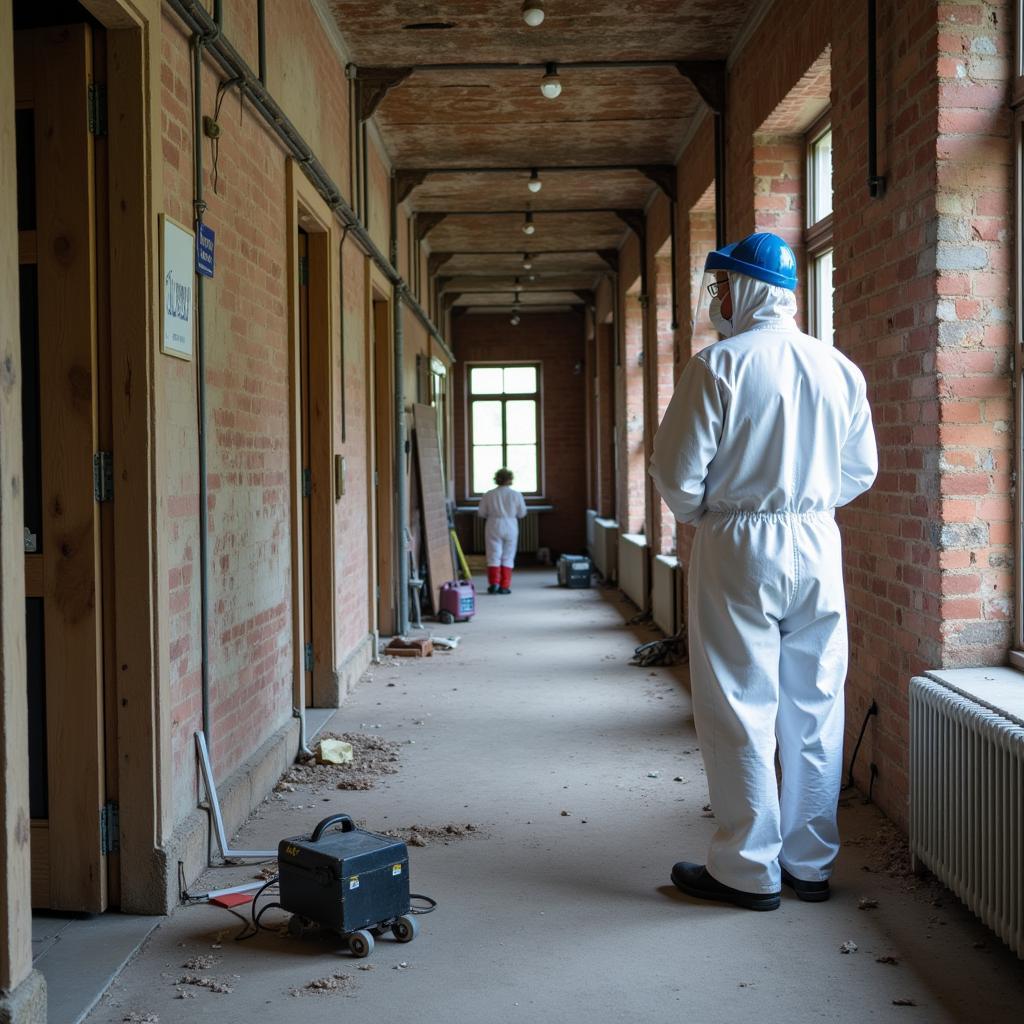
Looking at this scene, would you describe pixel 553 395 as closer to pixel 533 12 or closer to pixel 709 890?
pixel 533 12

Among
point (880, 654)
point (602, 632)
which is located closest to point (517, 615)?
point (602, 632)

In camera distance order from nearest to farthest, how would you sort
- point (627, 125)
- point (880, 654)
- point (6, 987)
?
point (6, 987)
point (880, 654)
point (627, 125)

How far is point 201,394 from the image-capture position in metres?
3.83

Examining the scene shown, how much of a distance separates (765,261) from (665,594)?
5846mm

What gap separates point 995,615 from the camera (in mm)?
3648

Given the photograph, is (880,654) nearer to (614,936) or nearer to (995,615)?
(995,615)

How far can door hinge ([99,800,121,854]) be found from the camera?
3332 mm

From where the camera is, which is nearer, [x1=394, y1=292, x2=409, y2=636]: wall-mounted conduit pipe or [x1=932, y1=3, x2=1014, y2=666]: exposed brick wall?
[x1=932, y1=3, x2=1014, y2=666]: exposed brick wall

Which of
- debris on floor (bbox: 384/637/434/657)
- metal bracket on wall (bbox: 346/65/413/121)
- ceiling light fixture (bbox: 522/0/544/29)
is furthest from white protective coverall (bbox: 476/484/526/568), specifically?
ceiling light fixture (bbox: 522/0/544/29)

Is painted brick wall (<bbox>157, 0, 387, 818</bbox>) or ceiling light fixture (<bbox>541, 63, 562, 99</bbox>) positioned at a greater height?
ceiling light fixture (<bbox>541, 63, 562, 99</bbox>)

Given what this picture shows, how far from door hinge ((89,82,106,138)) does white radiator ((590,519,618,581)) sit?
10498 millimetres

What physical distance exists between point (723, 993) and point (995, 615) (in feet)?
4.97

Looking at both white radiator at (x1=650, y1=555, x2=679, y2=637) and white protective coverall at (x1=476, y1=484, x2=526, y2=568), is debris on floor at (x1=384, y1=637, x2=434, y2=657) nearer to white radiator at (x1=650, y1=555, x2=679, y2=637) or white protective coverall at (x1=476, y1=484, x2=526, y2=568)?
white radiator at (x1=650, y1=555, x2=679, y2=637)

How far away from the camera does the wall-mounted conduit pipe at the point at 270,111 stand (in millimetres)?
3723
